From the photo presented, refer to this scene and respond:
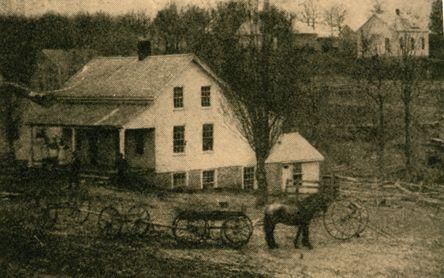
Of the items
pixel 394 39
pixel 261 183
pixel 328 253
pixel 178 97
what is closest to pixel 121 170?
pixel 328 253

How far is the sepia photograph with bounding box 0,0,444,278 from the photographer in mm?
7047

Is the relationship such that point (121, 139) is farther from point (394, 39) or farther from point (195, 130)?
point (394, 39)

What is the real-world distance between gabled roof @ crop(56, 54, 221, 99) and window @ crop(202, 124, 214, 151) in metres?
1.39

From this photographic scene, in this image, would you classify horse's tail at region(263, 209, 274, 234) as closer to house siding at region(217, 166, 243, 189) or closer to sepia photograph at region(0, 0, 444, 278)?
sepia photograph at region(0, 0, 444, 278)

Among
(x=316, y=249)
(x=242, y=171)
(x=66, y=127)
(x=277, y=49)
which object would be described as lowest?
(x=316, y=249)

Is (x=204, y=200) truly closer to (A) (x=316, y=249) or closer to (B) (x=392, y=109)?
(A) (x=316, y=249)

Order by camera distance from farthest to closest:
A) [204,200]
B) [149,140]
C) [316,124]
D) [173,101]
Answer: [316,124] < [173,101] < [149,140] < [204,200]

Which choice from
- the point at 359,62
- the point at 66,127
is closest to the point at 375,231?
the point at 66,127

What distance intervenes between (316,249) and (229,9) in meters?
2.95

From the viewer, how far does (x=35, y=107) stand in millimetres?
9641

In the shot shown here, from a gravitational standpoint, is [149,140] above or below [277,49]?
below

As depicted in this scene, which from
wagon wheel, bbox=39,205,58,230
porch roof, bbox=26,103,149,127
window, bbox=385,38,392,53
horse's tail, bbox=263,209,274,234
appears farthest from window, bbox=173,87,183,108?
window, bbox=385,38,392,53

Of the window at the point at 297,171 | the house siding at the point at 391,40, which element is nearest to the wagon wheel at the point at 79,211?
the window at the point at 297,171

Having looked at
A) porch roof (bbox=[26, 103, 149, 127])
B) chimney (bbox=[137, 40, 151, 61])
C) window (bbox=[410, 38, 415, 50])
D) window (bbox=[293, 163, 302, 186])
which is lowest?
window (bbox=[293, 163, 302, 186])
